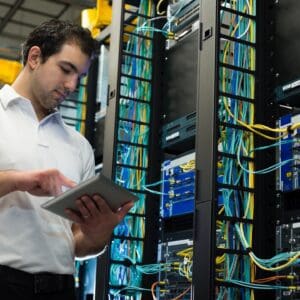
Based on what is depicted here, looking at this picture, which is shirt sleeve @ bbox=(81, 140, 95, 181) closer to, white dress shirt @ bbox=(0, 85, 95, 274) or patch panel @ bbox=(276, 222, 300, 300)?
white dress shirt @ bbox=(0, 85, 95, 274)

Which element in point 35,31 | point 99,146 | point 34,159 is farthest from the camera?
point 99,146

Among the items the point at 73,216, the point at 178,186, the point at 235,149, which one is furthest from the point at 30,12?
the point at 73,216

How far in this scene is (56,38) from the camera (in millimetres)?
1593

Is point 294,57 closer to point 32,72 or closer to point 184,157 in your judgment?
point 184,157

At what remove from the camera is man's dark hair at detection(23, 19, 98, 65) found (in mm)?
1585

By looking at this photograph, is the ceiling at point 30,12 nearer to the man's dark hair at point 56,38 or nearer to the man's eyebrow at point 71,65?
the man's dark hair at point 56,38

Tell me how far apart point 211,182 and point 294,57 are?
1.78 feet

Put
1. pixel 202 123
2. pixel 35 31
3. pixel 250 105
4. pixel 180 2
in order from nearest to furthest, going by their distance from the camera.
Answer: pixel 35 31 → pixel 202 123 → pixel 250 105 → pixel 180 2

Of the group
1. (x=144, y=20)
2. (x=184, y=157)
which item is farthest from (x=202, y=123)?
(x=144, y=20)

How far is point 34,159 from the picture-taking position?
4.84ft

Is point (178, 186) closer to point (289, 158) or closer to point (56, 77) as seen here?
point (289, 158)

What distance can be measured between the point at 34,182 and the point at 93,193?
141 millimetres

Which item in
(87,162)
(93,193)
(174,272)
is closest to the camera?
(93,193)

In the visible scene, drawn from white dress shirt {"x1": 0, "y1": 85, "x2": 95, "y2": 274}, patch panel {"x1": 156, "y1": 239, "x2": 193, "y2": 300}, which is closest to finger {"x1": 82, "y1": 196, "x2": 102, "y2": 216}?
white dress shirt {"x1": 0, "y1": 85, "x2": 95, "y2": 274}
